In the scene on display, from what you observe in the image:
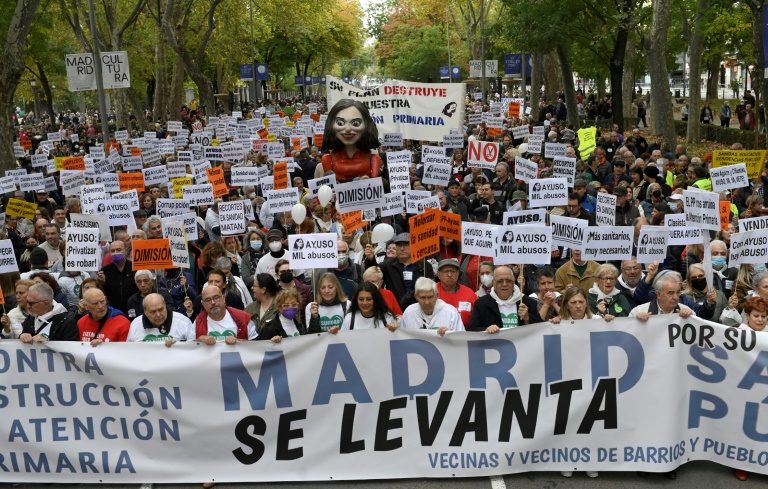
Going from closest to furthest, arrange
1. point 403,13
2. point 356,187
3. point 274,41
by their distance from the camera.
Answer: point 356,187 → point 274,41 → point 403,13

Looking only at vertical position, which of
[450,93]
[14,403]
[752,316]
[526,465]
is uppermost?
[450,93]

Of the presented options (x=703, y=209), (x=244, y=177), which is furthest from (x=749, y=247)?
(x=244, y=177)

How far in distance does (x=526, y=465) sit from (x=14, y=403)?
3.73 m

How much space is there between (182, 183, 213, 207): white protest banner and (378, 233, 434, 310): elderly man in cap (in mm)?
3971

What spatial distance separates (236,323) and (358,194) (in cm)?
340

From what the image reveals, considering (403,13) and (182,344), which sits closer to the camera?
(182,344)

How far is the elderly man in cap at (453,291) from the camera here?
7.98 metres

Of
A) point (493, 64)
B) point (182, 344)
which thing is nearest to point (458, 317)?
point (182, 344)

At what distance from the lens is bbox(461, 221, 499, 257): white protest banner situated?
8.62 m

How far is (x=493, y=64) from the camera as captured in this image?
46.2 metres

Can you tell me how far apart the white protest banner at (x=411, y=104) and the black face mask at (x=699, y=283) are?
7.15 metres

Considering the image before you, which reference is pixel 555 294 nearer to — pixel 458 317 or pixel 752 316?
pixel 458 317

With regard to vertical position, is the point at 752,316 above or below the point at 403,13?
below

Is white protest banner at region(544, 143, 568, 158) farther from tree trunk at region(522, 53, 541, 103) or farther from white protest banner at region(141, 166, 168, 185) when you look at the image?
tree trunk at region(522, 53, 541, 103)
